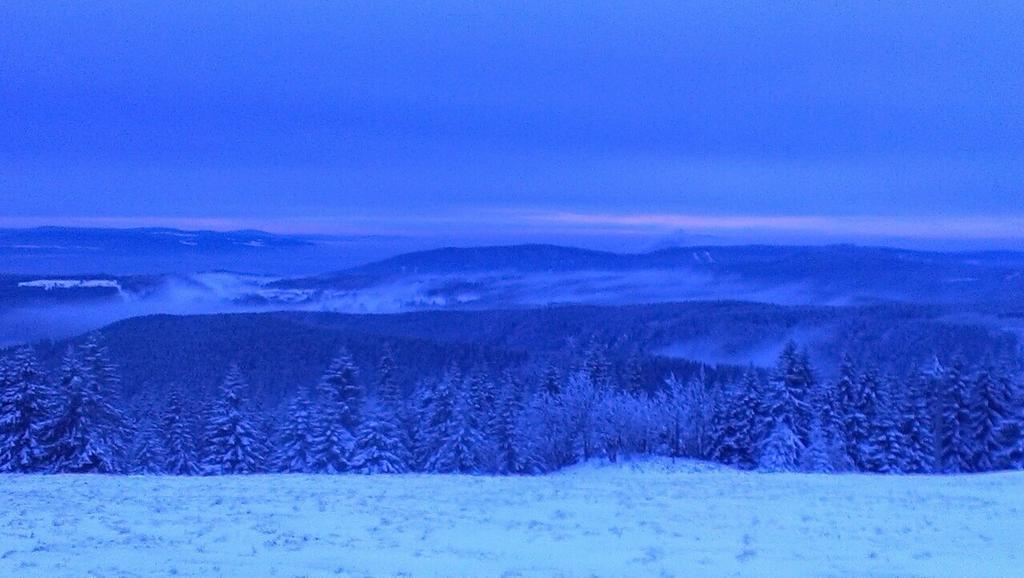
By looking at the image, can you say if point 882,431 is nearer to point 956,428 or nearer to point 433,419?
point 956,428

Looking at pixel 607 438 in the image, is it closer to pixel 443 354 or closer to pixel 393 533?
pixel 393 533

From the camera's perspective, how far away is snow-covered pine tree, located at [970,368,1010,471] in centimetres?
4291

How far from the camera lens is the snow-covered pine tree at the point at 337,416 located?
137ft

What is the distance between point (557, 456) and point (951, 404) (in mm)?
21367

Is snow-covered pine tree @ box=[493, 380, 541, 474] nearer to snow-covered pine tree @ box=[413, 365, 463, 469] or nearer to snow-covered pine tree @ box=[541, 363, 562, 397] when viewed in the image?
snow-covered pine tree @ box=[413, 365, 463, 469]

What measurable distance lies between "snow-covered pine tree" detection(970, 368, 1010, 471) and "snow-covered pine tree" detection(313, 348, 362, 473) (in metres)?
31.3

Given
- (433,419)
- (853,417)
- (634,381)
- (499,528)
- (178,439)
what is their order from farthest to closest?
(634,381) → (433,419) → (853,417) → (178,439) → (499,528)

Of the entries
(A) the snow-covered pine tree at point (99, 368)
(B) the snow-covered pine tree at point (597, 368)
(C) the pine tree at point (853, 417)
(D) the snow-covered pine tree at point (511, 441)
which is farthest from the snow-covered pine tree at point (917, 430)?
(A) the snow-covered pine tree at point (99, 368)

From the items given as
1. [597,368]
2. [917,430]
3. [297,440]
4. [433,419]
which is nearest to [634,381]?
[597,368]

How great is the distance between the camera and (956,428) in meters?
43.6

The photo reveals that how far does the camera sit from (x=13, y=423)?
1369 inches

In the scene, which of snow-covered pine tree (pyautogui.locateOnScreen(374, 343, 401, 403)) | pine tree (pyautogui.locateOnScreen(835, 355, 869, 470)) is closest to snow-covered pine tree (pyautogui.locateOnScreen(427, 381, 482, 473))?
snow-covered pine tree (pyautogui.locateOnScreen(374, 343, 401, 403))

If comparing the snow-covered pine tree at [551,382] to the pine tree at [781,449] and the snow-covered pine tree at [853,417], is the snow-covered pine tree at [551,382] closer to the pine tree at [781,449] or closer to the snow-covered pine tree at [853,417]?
the pine tree at [781,449]

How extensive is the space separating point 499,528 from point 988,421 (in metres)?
34.3
